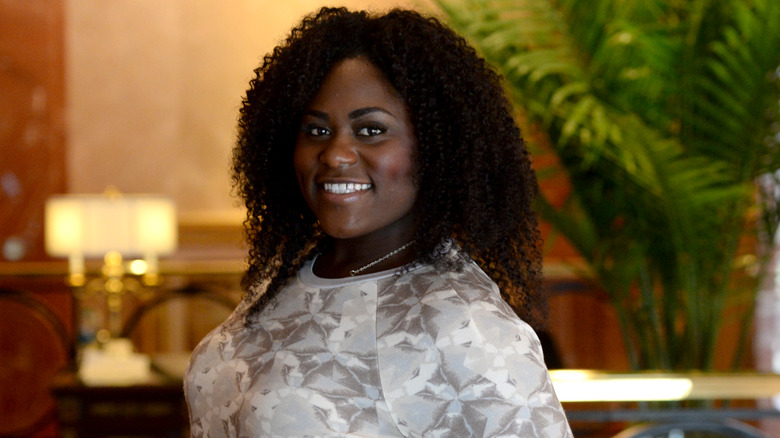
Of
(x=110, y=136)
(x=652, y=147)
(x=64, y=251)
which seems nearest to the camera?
(x=652, y=147)

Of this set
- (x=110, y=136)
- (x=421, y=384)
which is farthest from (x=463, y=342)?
(x=110, y=136)

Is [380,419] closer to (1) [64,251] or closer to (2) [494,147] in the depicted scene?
(2) [494,147]

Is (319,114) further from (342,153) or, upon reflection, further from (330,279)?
(330,279)

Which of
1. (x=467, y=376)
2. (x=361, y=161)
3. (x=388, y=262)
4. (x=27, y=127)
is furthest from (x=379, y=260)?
(x=27, y=127)

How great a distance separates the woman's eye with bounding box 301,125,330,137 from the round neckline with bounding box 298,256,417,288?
0.59ft

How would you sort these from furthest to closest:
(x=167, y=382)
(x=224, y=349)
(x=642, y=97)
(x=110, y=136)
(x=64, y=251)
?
(x=110, y=136) < (x=64, y=251) < (x=167, y=382) < (x=642, y=97) < (x=224, y=349)

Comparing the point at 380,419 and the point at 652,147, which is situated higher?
the point at 652,147

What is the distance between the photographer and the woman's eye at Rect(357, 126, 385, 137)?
125 centimetres

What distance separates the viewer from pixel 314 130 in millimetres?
1309

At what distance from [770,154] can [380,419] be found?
232 cm

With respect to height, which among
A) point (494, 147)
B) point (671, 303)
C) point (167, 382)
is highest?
point (494, 147)

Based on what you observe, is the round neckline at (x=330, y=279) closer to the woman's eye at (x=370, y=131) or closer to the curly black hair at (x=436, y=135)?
the curly black hair at (x=436, y=135)

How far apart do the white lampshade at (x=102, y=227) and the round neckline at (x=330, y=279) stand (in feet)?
10.5

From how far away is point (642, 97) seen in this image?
319 centimetres
